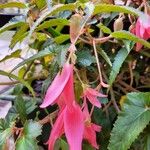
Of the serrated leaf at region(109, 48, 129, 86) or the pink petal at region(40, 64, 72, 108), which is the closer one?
the pink petal at region(40, 64, 72, 108)

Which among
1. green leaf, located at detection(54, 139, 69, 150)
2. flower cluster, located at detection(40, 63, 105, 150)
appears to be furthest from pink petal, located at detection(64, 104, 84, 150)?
green leaf, located at detection(54, 139, 69, 150)

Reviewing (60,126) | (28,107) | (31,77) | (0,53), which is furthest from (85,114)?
(0,53)

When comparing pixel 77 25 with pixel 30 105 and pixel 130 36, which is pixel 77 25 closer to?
pixel 130 36

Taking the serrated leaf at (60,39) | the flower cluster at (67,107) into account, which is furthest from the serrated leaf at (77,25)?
the serrated leaf at (60,39)

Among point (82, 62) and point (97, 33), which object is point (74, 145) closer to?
point (82, 62)

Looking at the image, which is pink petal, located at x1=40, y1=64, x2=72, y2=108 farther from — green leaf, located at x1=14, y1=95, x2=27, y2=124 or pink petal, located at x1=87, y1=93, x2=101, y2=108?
green leaf, located at x1=14, y1=95, x2=27, y2=124

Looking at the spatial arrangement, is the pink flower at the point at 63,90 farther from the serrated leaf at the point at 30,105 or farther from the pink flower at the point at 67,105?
the serrated leaf at the point at 30,105
